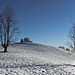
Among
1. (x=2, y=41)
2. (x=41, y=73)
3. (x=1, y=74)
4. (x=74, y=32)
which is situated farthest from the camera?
(x=2, y=41)

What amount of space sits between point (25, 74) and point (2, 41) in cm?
1287

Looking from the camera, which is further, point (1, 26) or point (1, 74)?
point (1, 26)

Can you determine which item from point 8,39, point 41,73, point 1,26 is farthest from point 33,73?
point 1,26

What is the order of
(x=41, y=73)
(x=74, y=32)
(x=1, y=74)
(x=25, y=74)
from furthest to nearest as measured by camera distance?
(x=74, y=32), (x=41, y=73), (x=25, y=74), (x=1, y=74)

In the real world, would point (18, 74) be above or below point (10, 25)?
below

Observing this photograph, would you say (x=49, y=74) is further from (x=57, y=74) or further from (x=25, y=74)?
(x=25, y=74)

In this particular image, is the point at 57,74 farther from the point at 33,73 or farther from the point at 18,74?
the point at 18,74

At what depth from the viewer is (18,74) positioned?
6.10m

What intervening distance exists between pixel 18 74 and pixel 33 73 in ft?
3.82

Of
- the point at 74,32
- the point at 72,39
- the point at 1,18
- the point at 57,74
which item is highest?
the point at 1,18

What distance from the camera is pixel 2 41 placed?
17.4 meters

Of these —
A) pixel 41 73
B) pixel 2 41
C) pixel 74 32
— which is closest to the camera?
pixel 41 73

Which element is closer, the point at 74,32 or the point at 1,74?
the point at 1,74

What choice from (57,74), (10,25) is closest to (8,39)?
(10,25)
